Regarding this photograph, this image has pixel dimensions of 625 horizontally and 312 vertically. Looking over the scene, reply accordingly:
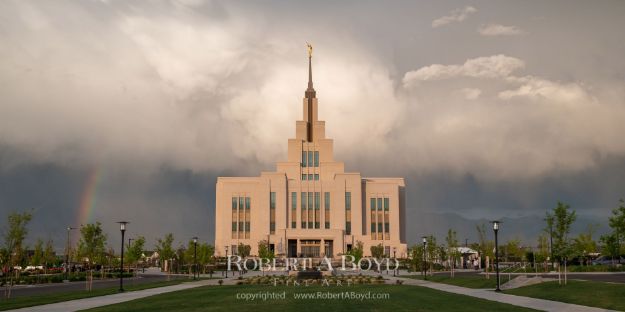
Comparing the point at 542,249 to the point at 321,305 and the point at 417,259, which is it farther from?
the point at 321,305

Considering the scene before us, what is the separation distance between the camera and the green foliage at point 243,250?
11506cm

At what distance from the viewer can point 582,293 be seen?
3033 cm

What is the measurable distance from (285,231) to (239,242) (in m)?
10.2

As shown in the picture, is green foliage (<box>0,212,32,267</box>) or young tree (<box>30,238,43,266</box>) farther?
young tree (<box>30,238,43,266</box>)

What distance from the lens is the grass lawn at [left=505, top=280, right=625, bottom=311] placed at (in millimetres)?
26763

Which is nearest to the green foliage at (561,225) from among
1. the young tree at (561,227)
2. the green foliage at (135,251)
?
the young tree at (561,227)

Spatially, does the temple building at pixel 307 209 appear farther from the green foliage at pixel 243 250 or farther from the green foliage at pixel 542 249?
the green foliage at pixel 542 249

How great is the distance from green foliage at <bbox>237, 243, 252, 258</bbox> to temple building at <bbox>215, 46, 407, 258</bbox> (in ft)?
10.5

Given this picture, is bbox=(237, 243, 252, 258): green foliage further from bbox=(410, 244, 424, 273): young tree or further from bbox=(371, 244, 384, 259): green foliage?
bbox=(410, 244, 424, 273): young tree

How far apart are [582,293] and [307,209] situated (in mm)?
95130

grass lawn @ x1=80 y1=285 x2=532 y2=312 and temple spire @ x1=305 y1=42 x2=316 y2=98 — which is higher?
temple spire @ x1=305 y1=42 x2=316 y2=98

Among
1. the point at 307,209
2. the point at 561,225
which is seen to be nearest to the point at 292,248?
the point at 307,209

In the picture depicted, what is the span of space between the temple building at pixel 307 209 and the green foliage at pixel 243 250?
3194mm

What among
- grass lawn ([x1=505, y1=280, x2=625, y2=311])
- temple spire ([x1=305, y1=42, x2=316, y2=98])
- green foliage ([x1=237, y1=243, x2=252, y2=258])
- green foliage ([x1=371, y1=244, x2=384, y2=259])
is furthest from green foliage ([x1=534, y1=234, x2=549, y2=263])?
temple spire ([x1=305, y1=42, x2=316, y2=98])
